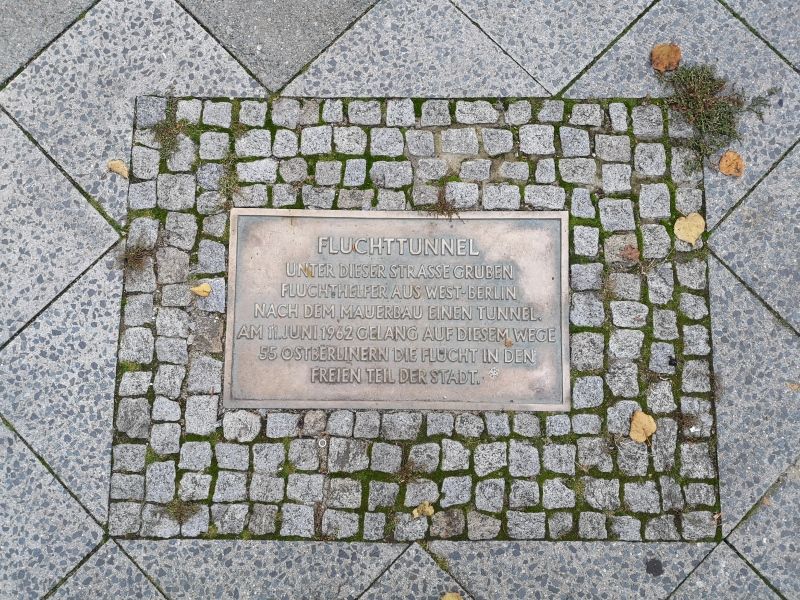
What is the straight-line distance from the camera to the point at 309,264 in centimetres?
311

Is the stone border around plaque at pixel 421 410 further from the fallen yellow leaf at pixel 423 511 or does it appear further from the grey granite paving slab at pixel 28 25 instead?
the grey granite paving slab at pixel 28 25

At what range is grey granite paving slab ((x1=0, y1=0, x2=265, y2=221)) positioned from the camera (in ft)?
10.7

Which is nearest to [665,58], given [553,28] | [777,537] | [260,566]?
[553,28]

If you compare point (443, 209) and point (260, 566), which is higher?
point (443, 209)

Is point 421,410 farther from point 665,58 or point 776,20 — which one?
point 776,20

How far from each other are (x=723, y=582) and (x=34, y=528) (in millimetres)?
3348

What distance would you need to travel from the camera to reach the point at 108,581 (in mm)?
2939

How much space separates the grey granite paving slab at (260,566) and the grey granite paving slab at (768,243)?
224 centimetres

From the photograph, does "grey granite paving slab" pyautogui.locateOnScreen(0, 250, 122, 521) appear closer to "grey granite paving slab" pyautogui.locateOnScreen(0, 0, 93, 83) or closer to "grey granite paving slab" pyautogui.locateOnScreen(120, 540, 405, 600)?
"grey granite paving slab" pyautogui.locateOnScreen(120, 540, 405, 600)

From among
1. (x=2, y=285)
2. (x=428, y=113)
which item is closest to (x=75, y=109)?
(x=2, y=285)

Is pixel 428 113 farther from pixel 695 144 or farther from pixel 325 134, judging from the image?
pixel 695 144

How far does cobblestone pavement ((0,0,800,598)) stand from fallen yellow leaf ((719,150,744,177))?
73 millimetres

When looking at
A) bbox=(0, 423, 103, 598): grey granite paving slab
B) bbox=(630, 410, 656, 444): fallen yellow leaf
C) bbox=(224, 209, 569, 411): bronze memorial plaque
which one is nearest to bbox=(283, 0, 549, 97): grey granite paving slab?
bbox=(224, 209, 569, 411): bronze memorial plaque

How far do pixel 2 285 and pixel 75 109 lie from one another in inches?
39.7
